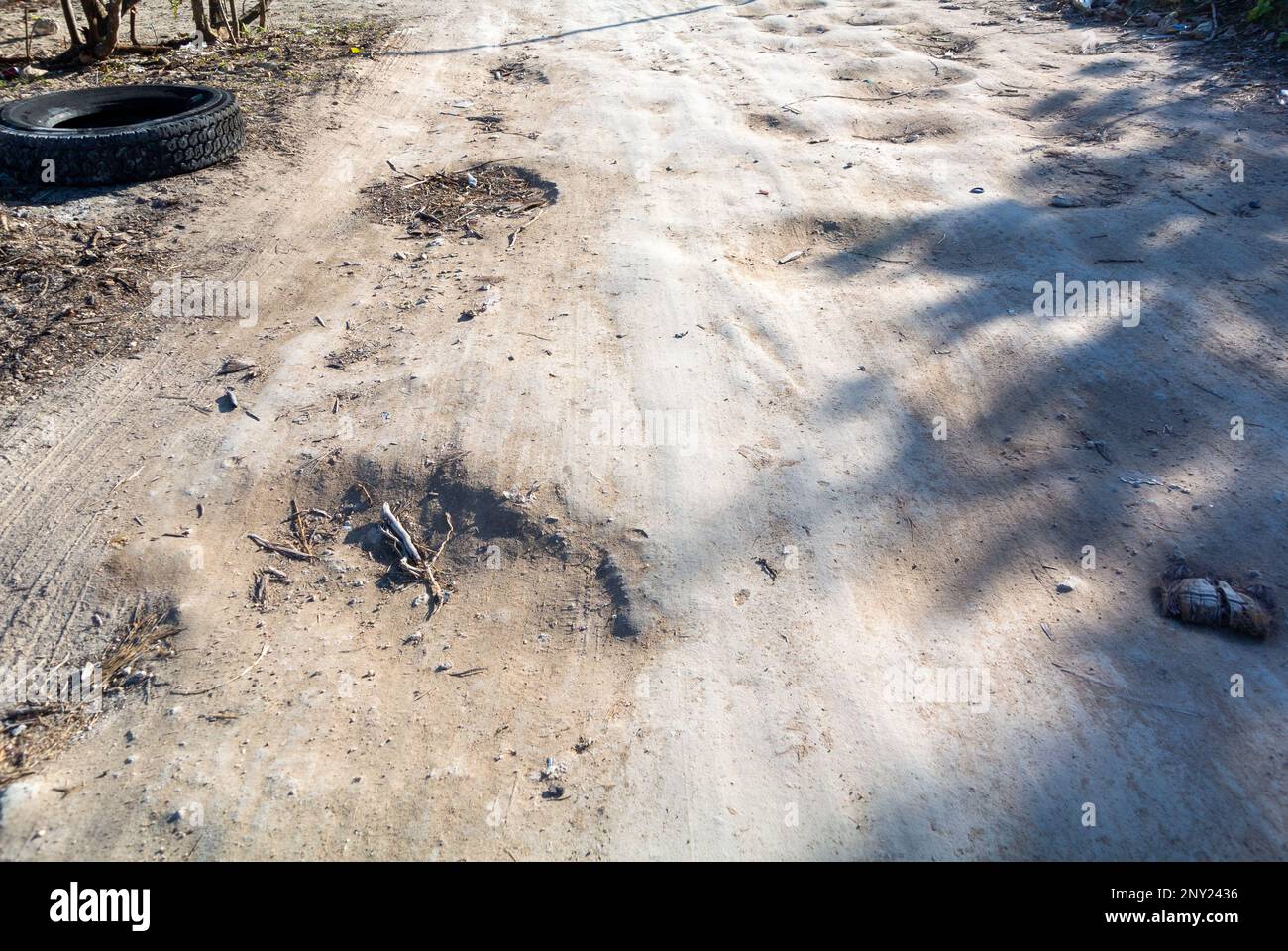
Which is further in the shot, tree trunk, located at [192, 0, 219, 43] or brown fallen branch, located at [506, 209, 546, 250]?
tree trunk, located at [192, 0, 219, 43]

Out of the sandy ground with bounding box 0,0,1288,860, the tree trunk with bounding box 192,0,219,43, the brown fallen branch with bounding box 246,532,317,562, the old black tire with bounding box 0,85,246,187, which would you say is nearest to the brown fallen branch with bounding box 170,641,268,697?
the sandy ground with bounding box 0,0,1288,860

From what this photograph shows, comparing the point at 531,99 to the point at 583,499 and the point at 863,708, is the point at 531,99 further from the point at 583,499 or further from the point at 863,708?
the point at 863,708

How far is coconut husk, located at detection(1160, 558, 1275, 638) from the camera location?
3.20m

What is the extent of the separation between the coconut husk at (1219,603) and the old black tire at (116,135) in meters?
6.54

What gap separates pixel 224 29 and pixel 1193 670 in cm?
1074

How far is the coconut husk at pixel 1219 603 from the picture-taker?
10.5ft

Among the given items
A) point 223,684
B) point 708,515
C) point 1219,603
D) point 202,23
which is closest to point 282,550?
point 223,684

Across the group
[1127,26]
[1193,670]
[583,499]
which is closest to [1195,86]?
[1127,26]

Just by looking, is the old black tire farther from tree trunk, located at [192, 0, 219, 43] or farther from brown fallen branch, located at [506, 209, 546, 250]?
tree trunk, located at [192, 0, 219, 43]

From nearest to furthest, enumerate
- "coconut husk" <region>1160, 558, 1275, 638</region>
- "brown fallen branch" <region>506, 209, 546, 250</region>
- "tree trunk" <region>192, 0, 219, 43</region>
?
1. "coconut husk" <region>1160, 558, 1275, 638</region>
2. "brown fallen branch" <region>506, 209, 546, 250</region>
3. "tree trunk" <region>192, 0, 219, 43</region>

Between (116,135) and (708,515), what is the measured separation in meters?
5.12

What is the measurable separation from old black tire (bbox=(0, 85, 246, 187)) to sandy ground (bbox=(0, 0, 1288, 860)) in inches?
14.2

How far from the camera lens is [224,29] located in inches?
388

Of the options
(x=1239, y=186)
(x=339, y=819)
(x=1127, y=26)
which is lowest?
(x=339, y=819)
